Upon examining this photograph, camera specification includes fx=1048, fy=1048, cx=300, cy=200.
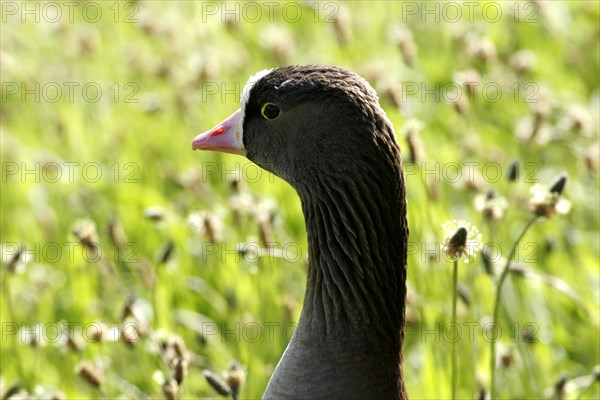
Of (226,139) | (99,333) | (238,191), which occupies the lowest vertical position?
(99,333)

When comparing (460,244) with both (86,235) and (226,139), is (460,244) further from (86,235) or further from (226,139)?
(86,235)

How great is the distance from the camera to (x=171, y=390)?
9.22 ft

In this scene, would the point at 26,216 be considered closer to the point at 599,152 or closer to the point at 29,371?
the point at 29,371

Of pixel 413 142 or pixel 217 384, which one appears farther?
pixel 413 142

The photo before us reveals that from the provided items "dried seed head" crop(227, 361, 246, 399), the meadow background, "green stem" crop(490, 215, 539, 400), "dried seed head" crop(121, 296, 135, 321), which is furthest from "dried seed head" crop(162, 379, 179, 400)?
"green stem" crop(490, 215, 539, 400)

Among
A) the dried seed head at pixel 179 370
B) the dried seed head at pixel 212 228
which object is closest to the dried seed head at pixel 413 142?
the dried seed head at pixel 212 228

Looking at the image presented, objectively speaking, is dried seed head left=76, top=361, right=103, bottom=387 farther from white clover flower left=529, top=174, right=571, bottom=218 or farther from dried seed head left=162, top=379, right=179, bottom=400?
white clover flower left=529, top=174, right=571, bottom=218


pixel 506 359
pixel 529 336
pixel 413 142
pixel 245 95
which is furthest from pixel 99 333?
pixel 529 336

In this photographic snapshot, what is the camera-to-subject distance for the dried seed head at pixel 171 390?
2.79m

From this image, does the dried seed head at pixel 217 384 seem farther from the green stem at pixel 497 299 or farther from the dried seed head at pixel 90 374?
the green stem at pixel 497 299

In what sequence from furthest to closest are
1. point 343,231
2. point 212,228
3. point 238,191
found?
point 238,191 < point 212,228 < point 343,231

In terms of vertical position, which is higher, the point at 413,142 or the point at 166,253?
the point at 413,142

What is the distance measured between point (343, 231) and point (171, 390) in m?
0.65

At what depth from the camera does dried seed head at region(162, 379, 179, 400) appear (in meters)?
2.79
